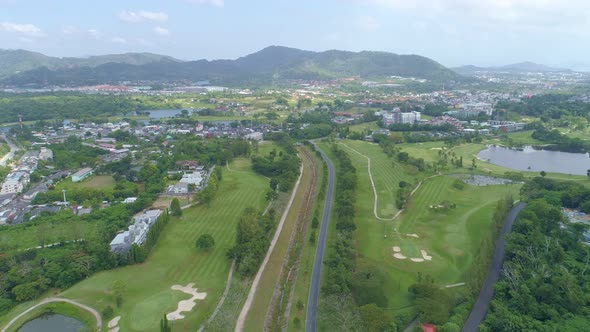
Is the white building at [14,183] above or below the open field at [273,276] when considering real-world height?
above

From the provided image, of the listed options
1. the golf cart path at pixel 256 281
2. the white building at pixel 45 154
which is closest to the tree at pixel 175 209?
the golf cart path at pixel 256 281

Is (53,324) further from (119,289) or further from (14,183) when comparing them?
(14,183)

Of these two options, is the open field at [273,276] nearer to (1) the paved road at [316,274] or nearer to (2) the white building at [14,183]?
(1) the paved road at [316,274]

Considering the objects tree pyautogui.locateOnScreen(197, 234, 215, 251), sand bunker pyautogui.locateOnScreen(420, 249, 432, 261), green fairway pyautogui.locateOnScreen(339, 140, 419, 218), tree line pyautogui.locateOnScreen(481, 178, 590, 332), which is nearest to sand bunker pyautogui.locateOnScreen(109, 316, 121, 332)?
tree pyautogui.locateOnScreen(197, 234, 215, 251)

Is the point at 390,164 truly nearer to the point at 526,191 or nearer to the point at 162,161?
the point at 526,191

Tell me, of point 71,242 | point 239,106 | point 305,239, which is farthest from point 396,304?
point 239,106

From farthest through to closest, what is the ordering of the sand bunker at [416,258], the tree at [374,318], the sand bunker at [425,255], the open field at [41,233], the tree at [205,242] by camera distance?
the open field at [41,233]
the tree at [205,242]
the sand bunker at [425,255]
the sand bunker at [416,258]
the tree at [374,318]
